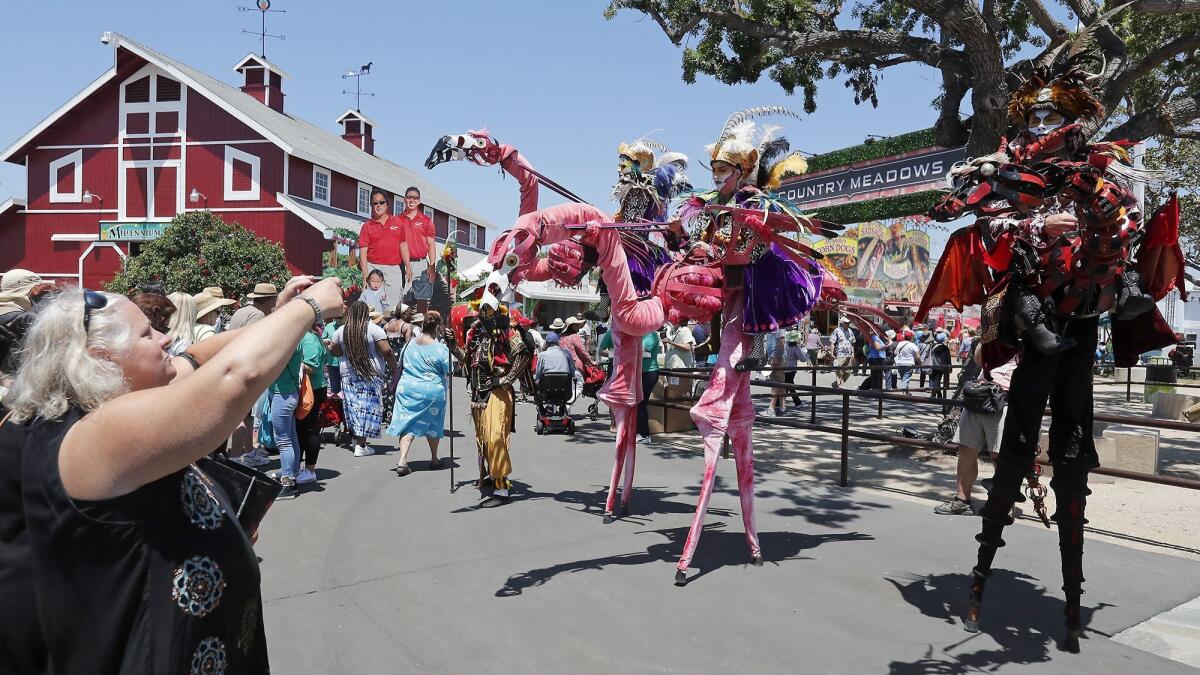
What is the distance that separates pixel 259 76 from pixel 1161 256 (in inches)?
1201

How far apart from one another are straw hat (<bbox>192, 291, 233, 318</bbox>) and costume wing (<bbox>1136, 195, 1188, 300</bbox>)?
7260 mm

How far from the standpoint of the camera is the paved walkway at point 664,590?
3.53m

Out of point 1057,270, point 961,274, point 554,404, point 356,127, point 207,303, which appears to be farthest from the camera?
point 356,127

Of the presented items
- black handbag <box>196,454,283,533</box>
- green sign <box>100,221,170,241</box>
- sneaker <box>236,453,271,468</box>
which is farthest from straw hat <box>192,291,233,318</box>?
green sign <box>100,221,170,241</box>

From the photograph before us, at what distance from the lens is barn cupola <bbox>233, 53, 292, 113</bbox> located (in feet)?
91.6

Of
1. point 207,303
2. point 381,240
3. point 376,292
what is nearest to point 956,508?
point 207,303

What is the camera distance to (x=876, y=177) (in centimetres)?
1143

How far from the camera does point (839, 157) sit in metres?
12.3

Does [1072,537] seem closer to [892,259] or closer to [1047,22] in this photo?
[1047,22]

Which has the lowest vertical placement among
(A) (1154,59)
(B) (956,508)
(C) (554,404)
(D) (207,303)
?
(B) (956,508)

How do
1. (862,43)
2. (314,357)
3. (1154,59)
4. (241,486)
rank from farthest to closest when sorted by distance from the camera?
(862,43) < (1154,59) < (314,357) < (241,486)

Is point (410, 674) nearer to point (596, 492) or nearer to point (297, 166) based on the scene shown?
point (596, 492)

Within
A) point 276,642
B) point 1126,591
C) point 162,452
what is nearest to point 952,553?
point 1126,591

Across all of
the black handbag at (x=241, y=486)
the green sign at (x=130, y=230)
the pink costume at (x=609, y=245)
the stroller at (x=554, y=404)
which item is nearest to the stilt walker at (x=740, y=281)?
the pink costume at (x=609, y=245)
